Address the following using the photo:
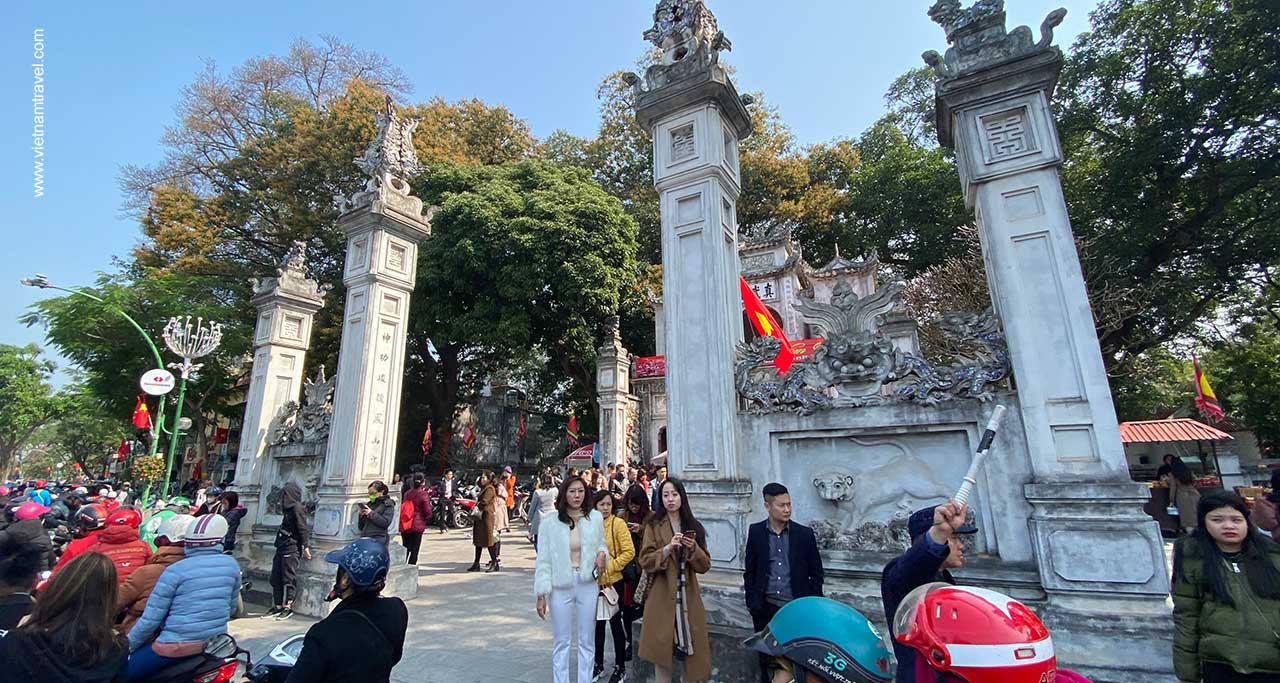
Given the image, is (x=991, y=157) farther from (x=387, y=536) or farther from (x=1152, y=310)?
(x=1152, y=310)

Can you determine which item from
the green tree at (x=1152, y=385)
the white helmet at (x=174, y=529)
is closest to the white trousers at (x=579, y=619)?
the white helmet at (x=174, y=529)

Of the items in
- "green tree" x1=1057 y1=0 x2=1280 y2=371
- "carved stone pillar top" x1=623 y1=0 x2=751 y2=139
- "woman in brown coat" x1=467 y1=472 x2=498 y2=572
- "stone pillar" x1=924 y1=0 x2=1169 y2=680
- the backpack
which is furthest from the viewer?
"green tree" x1=1057 y1=0 x2=1280 y2=371

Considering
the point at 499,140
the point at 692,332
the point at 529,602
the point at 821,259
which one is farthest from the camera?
the point at 821,259

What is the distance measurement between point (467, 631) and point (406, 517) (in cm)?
275

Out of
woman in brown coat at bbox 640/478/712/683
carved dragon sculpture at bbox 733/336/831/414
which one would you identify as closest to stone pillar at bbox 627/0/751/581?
carved dragon sculpture at bbox 733/336/831/414

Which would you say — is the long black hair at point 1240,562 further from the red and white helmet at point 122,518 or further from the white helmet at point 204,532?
the red and white helmet at point 122,518

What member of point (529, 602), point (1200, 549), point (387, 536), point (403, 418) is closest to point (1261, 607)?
point (1200, 549)

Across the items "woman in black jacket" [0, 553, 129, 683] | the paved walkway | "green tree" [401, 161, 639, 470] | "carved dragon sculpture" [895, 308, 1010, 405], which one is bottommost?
the paved walkway

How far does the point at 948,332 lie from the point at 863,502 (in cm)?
162

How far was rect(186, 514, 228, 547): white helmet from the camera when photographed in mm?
3408

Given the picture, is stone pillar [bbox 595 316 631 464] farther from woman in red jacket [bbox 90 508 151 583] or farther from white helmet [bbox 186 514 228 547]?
white helmet [bbox 186 514 228 547]

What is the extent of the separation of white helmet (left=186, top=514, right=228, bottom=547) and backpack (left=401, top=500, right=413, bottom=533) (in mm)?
5053

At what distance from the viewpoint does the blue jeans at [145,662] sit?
10.0ft

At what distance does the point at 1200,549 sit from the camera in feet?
9.18
